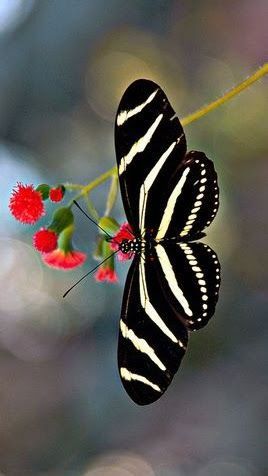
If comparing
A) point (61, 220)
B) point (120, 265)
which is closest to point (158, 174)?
point (61, 220)

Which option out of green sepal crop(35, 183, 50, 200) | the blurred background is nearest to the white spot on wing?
green sepal crop(35, 183, 50, 200)

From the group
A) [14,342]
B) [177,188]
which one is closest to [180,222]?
[177,188]

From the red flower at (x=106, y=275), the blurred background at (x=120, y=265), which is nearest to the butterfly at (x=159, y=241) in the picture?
the red flower at (x=106, y=275)

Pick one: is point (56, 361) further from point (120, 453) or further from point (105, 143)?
point (105, 143)

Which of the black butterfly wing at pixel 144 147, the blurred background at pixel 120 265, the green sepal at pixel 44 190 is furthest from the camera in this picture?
the blurred background at pixel 120 265

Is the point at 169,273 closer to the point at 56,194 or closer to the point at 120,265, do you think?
the point at 56,194

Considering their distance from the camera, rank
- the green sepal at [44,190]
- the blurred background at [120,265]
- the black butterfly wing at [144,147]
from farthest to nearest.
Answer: the blurred background at [120,265], the green sepal at [44,190], the black butterfly wing at [144,147]

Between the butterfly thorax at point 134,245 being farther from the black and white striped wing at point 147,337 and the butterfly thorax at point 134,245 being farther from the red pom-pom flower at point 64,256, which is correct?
the red pom-pom flower at point 64,256
